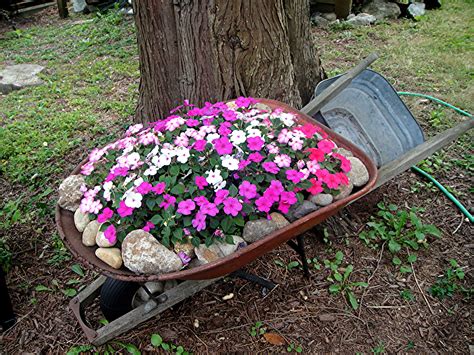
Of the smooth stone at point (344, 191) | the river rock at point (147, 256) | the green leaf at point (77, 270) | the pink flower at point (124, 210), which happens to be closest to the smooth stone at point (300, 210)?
the smooth stone at point (344, 191)

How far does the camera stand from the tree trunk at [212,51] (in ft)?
6.35

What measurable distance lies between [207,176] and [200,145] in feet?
0.45

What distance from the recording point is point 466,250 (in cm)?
221

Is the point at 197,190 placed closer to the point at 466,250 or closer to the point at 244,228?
the point at 244,228

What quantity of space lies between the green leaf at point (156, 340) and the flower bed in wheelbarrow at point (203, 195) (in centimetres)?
59

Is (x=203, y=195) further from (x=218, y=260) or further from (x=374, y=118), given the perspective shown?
(x=374, y=118)

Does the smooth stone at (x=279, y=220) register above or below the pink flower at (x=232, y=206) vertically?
below

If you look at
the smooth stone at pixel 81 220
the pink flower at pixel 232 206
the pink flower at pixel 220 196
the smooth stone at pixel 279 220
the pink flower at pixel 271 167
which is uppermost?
the pink flower at pixel 271 167

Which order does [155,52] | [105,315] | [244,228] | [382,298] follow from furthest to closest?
[155,52], [382,298], [105,315], [244,228]

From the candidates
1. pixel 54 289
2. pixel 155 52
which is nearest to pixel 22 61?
pixel 155 52

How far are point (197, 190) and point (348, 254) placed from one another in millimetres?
1134

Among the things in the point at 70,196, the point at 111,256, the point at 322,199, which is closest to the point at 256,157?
the point at 322,199

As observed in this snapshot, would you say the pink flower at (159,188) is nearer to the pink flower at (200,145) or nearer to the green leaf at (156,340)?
the pink flower at (200,145)

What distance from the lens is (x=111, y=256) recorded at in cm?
133
